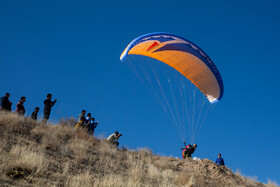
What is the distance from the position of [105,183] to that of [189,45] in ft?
31.6

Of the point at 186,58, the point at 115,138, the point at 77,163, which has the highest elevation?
the point at 186,58

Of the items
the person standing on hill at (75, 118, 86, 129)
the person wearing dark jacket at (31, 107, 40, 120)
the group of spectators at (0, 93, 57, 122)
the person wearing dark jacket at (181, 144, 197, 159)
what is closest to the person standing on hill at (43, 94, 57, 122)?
the group of spectators at (0, 93, 57, 122)

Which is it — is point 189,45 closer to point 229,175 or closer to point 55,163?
point 229,175

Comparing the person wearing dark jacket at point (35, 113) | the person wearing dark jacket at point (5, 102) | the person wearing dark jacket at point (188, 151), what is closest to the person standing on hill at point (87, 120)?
the person wearing dark jacket at point (35, 113)

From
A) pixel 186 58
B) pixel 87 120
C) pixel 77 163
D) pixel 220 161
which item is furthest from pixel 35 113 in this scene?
pixel 220 161

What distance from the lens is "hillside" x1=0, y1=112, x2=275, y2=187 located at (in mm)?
7393

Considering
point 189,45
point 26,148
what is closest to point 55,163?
point 26,148

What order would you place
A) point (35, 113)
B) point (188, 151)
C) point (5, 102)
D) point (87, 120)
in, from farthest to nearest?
1. point (188, 151)
2. point (87, 120)
3. point (35, 113)
4. point (5, 102)

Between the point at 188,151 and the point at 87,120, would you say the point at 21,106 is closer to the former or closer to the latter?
the point at 87,120

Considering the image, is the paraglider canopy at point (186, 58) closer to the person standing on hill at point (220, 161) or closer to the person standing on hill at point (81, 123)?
the person standing on hill at point (220, 161)

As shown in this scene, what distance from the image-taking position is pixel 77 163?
9.43m

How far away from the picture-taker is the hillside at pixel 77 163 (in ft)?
24.3

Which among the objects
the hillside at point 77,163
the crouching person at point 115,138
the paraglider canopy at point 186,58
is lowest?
the hillside at point 77,163

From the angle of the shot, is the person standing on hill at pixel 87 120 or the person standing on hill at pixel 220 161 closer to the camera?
the person standing on hill at pixel 87 120
